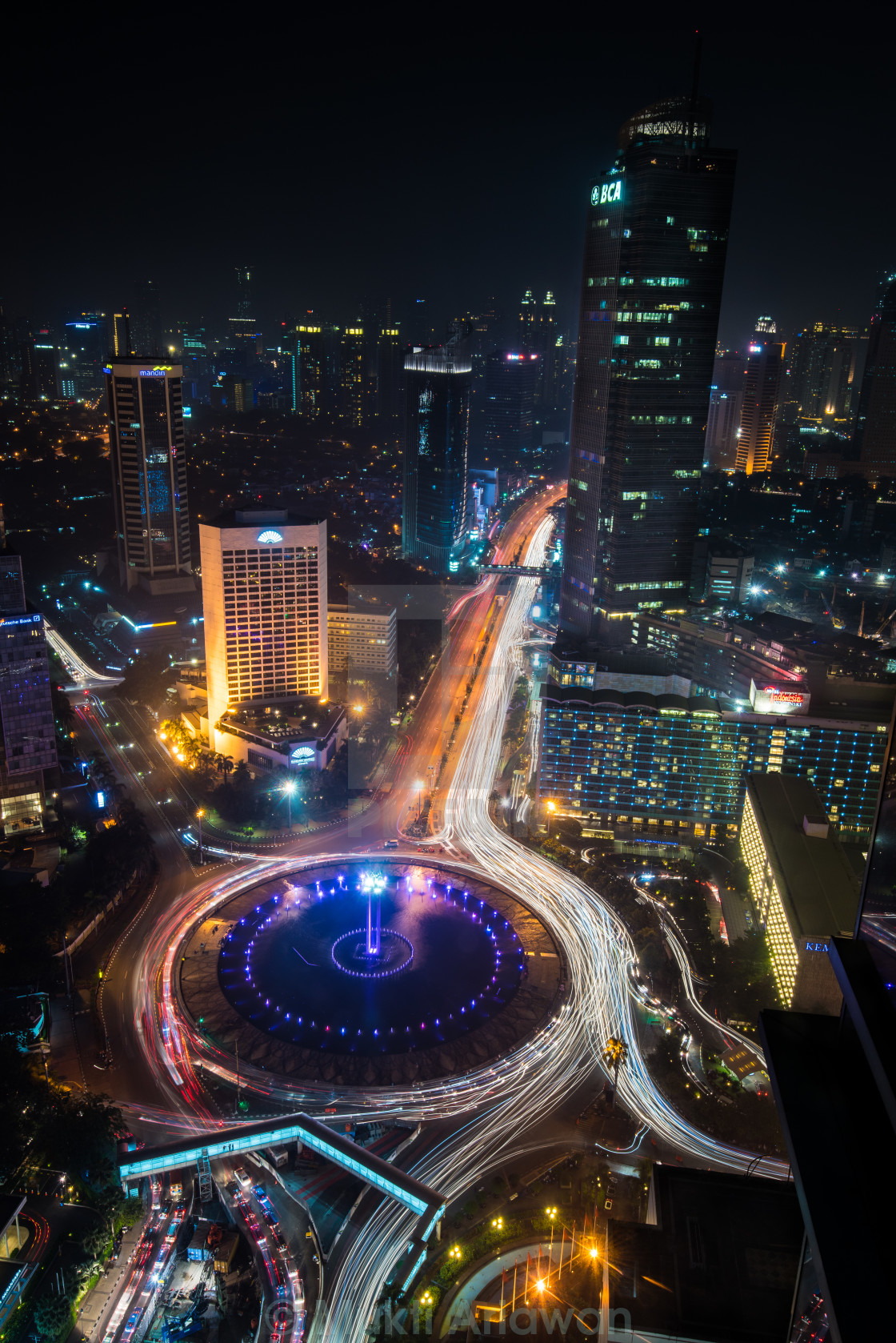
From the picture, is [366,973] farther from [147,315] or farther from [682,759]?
[147,315]

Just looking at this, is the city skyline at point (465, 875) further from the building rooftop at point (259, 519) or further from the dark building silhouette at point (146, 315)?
the dark building silhouette at point (146, 315)

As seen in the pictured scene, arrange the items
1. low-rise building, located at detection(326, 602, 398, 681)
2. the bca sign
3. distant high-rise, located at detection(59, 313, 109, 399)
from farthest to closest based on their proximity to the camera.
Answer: distant high-rise, located at detection(59, 313, 109, 399) → low-rise building, located at detection(326, 602, 398, 681) → the bca sign

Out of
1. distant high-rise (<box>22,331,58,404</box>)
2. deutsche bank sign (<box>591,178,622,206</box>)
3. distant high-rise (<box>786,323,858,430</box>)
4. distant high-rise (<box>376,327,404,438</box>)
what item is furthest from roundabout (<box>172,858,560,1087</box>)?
distant high-rise (<box>376,327,404,438</box>)

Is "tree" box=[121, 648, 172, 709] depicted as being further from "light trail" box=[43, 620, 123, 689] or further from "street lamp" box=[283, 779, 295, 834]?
"street lamp" box=[283, 779, 295, 834]

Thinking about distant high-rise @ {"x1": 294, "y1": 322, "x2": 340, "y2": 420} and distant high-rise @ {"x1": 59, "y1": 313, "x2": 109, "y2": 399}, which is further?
distant high-rise @ {"x1": 294, "y1": 322, "x2": 340, "y2": 420}

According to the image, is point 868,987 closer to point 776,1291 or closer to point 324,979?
point 776,1291

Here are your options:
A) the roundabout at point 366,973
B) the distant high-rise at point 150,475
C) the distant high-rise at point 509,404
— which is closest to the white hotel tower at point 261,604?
the roundabout at point 366,973

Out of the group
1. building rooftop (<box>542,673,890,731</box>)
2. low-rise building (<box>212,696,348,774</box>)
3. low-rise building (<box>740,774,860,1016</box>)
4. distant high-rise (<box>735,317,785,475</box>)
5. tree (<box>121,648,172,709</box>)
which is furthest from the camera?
distant high-rise (<box>735,317,785,475</box>)
